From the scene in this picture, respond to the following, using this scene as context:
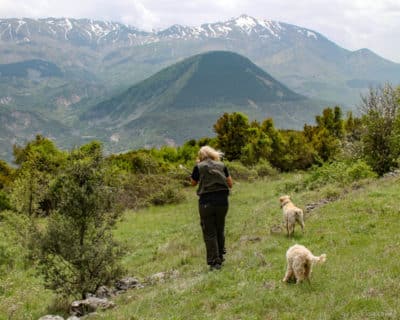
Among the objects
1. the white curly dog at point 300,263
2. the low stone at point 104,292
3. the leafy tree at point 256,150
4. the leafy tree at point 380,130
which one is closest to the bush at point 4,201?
the leafy tree at point 256,150

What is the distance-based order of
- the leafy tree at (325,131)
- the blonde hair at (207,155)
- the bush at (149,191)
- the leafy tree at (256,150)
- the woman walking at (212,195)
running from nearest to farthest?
the woman walking at (212,195) → the blonde hair at (207,155) → the bush at (149,191) → the leafy tree at (256,150) → the leafy tree at (325,131)

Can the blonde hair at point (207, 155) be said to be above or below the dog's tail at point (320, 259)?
above

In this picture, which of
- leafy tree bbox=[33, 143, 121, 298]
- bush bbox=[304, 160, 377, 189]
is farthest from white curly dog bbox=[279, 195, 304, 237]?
bush bbox=[304, 160, 377, 189]

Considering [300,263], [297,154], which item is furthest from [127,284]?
[297,154]

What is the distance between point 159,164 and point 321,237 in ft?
163

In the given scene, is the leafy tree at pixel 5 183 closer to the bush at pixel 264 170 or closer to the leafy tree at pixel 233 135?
the bush at pixel 264 170

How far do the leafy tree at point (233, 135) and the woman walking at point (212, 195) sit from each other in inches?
2041

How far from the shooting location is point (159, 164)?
200ft

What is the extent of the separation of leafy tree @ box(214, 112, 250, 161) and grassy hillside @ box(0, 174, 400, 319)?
4431cm

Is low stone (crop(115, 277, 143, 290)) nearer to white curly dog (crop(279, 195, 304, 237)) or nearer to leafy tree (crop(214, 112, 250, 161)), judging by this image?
white curly dog (crop(279, 195, 304, 237))

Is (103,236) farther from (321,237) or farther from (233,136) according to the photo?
(233,136)

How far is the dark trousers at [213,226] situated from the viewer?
34.4 feet

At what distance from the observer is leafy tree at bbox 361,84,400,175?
27719 mm

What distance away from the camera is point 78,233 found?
11711mm
